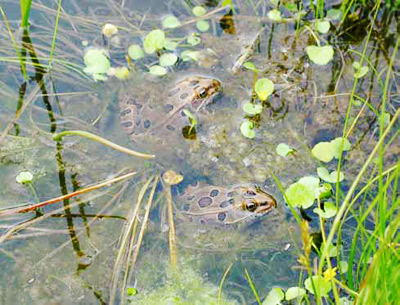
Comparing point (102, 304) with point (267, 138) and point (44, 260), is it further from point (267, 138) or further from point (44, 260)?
point (267, 138)

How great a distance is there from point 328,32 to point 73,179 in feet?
9.31

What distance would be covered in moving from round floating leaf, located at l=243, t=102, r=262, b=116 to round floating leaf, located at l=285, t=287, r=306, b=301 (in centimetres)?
162

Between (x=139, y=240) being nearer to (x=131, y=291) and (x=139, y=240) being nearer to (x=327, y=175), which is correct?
(x=131, y=291)

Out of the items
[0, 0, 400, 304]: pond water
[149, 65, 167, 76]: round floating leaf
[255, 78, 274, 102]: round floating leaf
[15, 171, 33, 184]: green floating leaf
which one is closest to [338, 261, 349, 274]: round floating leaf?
[0, 0, 400, 304]: pond water

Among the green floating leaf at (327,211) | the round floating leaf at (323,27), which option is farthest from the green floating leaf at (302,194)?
the round floating leaf at (323,27)

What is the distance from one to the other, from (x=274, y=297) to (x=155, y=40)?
8.48ft

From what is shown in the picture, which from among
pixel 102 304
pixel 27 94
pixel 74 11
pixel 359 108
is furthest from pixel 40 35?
pixel 359 108

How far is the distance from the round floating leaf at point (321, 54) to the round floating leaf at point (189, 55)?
41.1 inches

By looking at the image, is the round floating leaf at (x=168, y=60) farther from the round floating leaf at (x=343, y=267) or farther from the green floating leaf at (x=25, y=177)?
the round floating leaf at (x=343, y=267)

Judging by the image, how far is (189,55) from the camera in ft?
15.5

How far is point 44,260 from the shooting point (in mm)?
3648

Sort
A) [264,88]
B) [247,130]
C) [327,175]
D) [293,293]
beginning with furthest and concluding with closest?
[264,88]
[247,130]
[327,175]
[293,293]

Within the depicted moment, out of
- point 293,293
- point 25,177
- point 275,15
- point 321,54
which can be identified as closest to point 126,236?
point 25,177

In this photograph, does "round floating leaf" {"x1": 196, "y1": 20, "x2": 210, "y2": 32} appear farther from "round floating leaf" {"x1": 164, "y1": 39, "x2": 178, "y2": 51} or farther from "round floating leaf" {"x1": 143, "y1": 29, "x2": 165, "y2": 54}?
"round floating leaf" {"x1": 143, "y1": 29, "x2": 165, "y2": 54}
